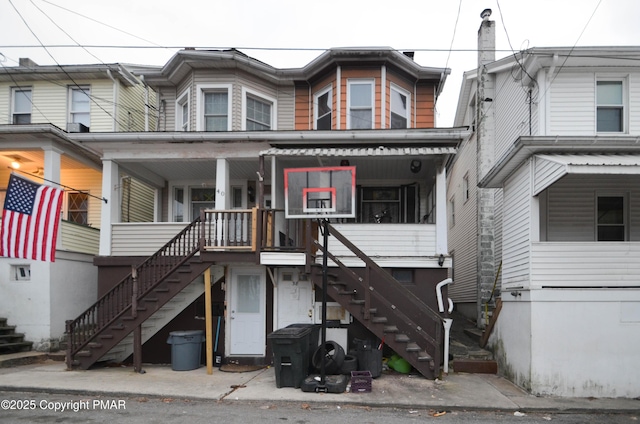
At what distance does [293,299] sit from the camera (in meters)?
11.3

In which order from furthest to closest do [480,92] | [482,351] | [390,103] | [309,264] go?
[480,92], [390,103], [482,351], [309,264]

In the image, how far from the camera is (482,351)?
10.9 meters

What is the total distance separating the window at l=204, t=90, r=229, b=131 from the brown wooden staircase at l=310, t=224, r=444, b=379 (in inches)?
201

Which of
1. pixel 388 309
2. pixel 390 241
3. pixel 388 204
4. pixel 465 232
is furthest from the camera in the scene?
pixel 465 232

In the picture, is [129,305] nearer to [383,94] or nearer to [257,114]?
[257,114]

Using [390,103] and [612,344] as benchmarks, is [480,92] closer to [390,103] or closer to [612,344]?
[390,103]

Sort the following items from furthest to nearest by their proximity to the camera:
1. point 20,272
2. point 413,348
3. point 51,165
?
point 51,165 → point 20,272 → point 413,348

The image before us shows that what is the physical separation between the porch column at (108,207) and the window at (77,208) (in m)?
4.21

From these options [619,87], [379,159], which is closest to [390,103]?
[379,159]

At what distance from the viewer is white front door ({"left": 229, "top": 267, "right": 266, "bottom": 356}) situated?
36.9 ft

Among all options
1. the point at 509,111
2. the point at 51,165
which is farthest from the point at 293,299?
the point at 509,111

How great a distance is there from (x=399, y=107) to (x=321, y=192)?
5.76 metres

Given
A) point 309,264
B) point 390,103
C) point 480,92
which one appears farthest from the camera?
point 480,92

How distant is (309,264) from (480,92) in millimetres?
8450
